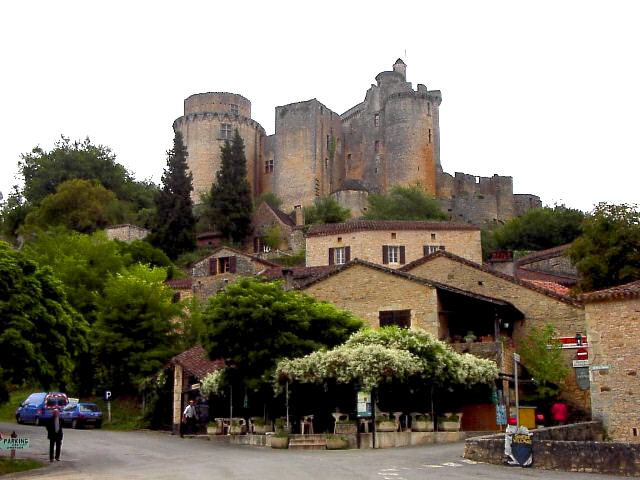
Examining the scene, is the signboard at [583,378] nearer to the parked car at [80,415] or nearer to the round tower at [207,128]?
the parked car at [80,415]

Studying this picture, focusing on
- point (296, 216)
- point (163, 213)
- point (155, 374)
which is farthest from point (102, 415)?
point (296, 216)

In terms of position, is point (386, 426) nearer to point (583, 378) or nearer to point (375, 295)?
point (583, 378)

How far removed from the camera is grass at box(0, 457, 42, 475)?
21.1 metres

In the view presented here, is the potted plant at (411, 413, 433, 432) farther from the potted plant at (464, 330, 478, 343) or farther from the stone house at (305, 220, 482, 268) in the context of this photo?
the stone house at (305, 220, 482, 268)

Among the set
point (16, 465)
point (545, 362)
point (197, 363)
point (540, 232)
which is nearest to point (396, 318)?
point (545, 362)

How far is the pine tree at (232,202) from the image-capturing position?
7731 cm

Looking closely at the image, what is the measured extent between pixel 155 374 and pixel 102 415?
3.18 meters

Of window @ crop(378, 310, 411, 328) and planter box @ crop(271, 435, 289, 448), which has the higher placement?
window @ crop(378, 310, 411, 328)

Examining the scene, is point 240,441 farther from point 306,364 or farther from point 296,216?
point 296,216

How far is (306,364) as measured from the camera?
91.8 feet

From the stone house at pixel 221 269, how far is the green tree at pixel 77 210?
2440cm

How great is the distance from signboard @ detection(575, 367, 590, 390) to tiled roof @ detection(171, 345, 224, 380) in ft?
45.0

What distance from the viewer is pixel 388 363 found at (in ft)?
88.2

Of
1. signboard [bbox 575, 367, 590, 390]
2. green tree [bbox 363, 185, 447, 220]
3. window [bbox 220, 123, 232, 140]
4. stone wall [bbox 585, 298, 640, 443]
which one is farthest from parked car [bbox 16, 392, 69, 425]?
window [bbox 220, 123, 232, 140]
